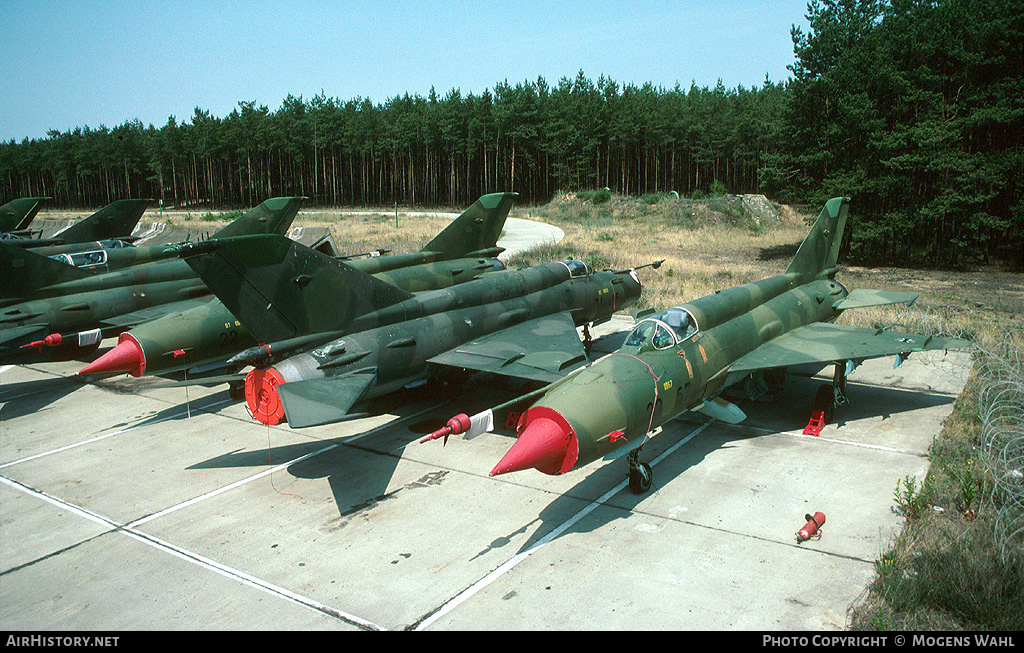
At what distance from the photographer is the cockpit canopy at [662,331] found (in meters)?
10.8

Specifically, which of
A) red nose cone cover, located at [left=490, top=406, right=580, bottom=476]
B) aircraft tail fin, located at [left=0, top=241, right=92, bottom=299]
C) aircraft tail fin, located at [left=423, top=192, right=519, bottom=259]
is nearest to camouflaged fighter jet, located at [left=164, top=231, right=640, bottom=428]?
red nose cone cover, located at [left=490, top=406, right=580, bottom=476]

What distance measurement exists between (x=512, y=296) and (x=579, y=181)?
6964cm

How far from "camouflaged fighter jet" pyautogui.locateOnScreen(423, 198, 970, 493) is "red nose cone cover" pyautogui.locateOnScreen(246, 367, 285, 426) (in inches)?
150

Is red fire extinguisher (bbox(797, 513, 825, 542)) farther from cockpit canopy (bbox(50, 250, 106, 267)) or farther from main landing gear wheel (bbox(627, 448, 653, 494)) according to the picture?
cockpit canopy (bbox(50, 250, 106, 267))

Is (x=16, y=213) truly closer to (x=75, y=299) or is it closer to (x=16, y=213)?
(x=16, y=213)

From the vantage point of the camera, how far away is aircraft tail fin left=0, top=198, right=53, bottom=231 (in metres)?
31.4

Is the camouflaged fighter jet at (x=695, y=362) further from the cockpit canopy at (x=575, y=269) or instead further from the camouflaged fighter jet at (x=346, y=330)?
the cockpit canopy at (x=575, y=269)

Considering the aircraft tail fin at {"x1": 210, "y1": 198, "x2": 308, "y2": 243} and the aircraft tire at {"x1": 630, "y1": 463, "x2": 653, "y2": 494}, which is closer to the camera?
the aircraft tire at {"x1": 630, "y1": 463, "x2": 653, "y2": 494}

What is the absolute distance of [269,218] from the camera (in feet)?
63.8

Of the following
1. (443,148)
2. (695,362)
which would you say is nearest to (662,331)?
(695,362)

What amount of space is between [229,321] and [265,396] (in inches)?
207

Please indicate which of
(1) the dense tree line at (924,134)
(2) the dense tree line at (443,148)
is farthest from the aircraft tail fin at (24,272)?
(2) the dense tree line at (443,148)
